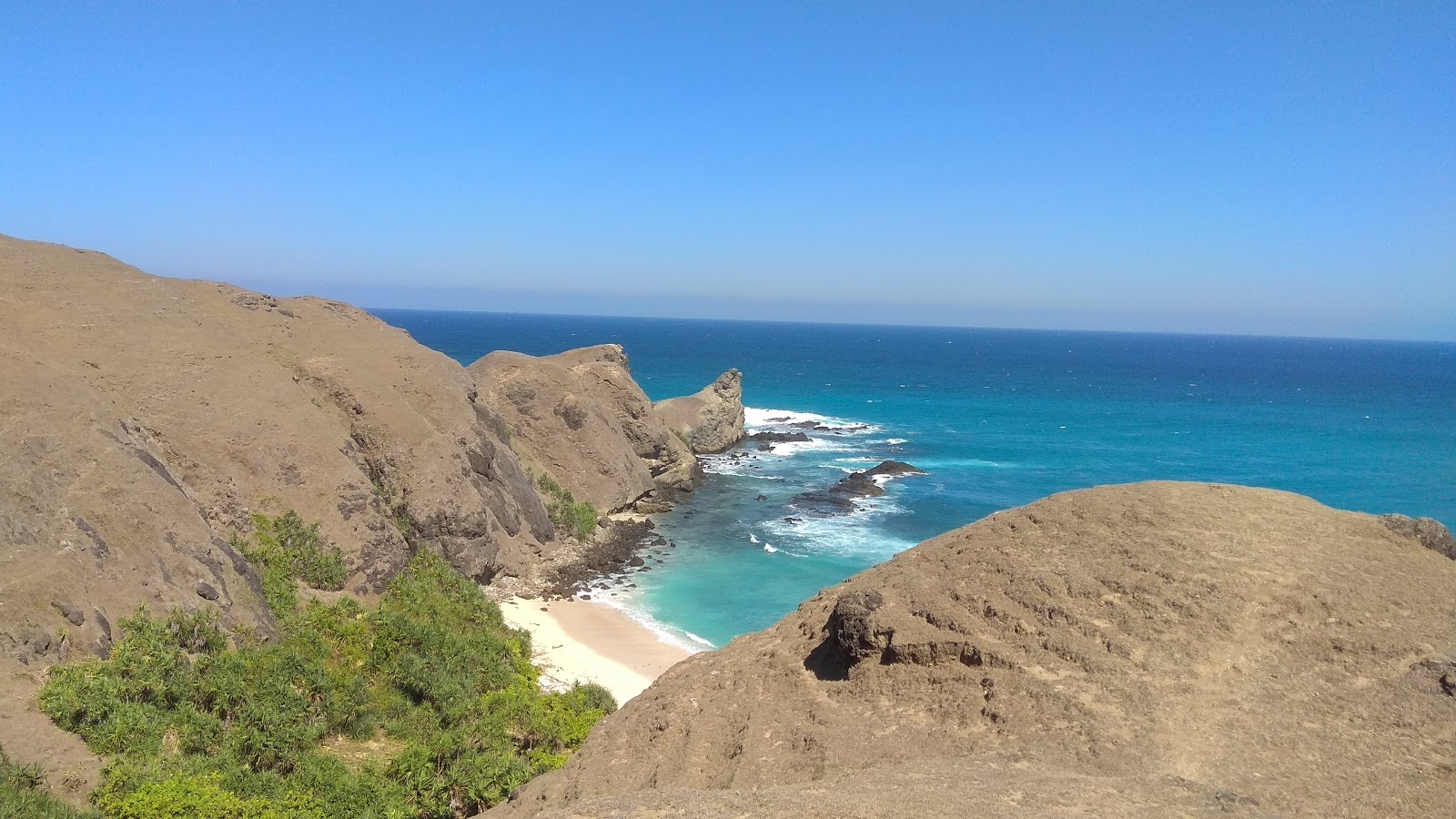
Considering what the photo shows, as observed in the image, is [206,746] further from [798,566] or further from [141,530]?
[798,566]

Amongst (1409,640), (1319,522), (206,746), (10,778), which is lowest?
(206,746)

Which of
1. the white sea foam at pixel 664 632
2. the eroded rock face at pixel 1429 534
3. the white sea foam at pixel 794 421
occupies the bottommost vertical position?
the white sea foam at pixel 664 632

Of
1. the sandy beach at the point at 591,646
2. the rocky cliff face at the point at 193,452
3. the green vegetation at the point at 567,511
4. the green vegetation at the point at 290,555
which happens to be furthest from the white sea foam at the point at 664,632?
the green vegetation at the point at 290,555

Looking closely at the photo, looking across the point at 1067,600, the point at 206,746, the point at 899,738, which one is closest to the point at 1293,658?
the point at 1067,600

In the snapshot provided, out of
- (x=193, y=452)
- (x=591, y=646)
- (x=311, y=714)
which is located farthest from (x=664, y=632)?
(x=193, y=452)

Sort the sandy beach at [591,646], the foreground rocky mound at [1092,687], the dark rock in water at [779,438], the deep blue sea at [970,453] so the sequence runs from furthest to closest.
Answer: the dark rock in water at [779,438] → the deep blue sea at [970,453] → the sandy beach at [591,646] → the foreground rocky mound at [1092,687]

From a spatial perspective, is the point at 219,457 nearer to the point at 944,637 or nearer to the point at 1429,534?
the point at 944,637

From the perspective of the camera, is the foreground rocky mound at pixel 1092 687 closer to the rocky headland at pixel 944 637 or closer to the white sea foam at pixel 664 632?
the rocky headland at pixel 944 637
